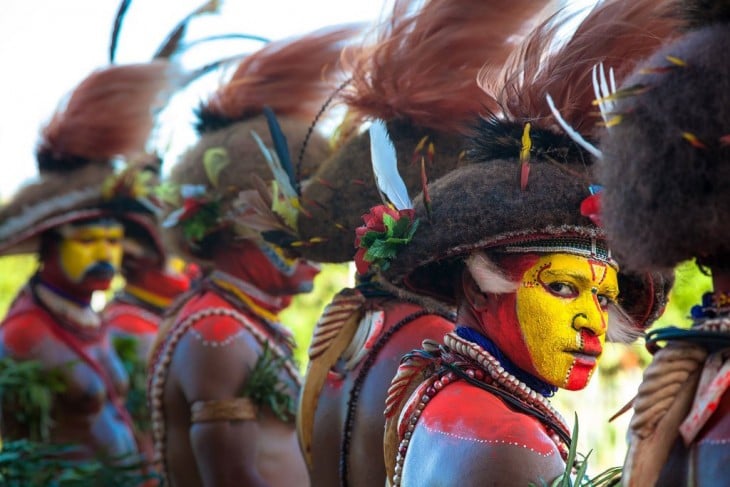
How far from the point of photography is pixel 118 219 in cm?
619

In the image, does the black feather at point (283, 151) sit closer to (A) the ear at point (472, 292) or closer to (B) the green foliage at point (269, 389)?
(B) the green foliage at point (269, 389)

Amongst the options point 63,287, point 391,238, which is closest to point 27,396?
point 63,287

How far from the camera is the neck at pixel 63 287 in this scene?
5898 millimetres

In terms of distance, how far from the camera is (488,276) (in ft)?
9.38

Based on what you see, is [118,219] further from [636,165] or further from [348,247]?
[636,165]

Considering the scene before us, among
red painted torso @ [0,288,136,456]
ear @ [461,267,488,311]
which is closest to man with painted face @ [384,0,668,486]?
ear @ [461,267,488,311]

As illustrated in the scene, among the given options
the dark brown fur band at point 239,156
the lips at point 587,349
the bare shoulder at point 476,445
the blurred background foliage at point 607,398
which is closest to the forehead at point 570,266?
the lips at point 587,349

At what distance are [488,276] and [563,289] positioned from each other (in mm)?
207

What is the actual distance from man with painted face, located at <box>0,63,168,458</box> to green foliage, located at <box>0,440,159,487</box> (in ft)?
3.26

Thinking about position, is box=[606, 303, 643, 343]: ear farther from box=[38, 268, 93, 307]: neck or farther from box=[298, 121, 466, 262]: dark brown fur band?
box=[38, 268, 93, 307]: neck

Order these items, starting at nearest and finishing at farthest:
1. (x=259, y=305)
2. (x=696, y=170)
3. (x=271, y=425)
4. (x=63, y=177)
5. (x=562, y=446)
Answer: (x=696, y=170) < (x=562, y=446) < (x=271, y=425) < (x=259, y=305) < (x=63, y=177)

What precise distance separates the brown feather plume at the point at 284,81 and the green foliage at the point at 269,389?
3.68ft

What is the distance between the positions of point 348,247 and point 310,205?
0.22m

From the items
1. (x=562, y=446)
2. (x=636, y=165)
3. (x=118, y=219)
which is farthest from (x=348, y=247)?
(x=118, y=219)
